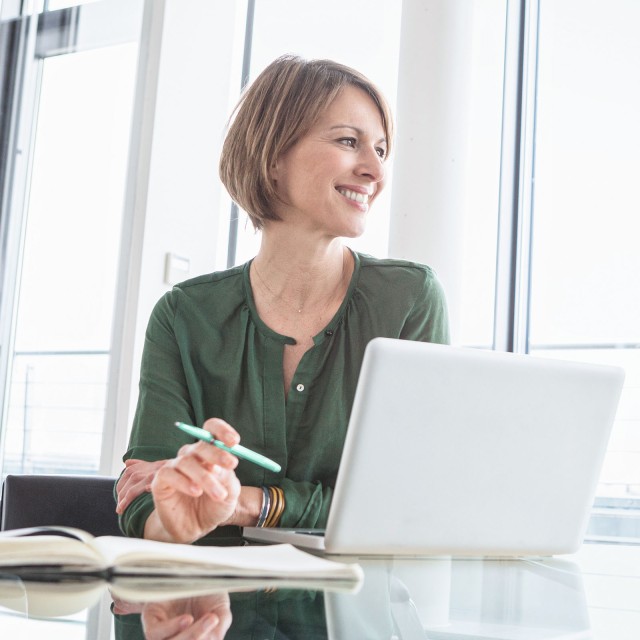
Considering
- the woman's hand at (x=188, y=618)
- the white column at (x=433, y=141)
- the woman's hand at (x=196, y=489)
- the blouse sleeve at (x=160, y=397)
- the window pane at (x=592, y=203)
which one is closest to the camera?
the woman's hand at (x=188, y=618)

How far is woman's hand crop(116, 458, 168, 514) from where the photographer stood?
4.04ft

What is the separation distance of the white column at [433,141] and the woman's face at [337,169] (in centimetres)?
129

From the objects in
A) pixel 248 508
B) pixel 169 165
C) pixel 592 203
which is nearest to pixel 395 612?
pixel 248 508

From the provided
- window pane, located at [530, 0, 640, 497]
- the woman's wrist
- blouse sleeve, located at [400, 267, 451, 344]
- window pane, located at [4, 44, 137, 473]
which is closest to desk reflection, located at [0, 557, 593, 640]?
the woman's wrist

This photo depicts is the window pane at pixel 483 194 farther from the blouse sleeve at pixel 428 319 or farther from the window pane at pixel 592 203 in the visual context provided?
the blouse sleeve at pixel 428 319

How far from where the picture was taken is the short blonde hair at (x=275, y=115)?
1.65m

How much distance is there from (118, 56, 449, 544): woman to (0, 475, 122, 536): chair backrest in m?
0.25

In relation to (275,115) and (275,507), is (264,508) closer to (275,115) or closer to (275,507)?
(275,507)

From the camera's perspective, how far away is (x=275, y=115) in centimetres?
165

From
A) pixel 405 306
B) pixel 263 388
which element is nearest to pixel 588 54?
pixel 405 306

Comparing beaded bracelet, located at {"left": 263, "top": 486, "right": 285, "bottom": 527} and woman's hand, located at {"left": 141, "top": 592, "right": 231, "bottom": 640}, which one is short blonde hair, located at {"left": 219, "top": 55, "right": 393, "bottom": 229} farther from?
woman's hand, located at {"left": 141, "top": 592, "right": 231, "bottom": 640}

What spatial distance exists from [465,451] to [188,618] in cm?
44

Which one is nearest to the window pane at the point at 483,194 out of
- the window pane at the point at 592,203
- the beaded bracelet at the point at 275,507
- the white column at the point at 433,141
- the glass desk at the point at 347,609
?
the window pane at the point at 592,203

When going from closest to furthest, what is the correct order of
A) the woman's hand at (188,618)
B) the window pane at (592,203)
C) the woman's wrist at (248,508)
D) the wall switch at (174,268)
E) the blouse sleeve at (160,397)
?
the woman's hand at (188,618) → the woman's wrist at (248,508) → the blouse sleeve at (160,397) → the window pane at (592,203) → the wall switch at (174,268)
